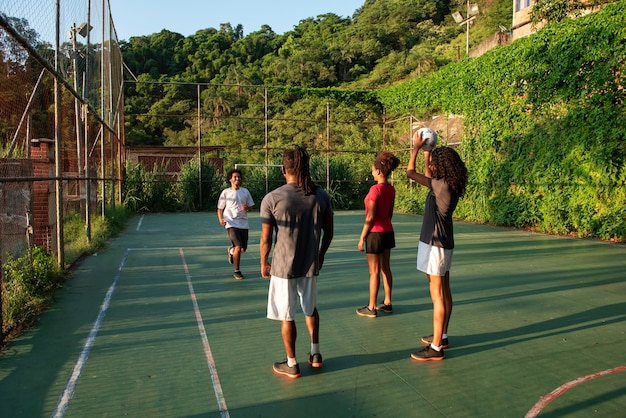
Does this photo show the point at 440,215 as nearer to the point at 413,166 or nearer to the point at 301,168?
the point at 413,166

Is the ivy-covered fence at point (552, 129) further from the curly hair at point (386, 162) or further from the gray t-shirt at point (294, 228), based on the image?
the gray t-shirt at point (294, 228)

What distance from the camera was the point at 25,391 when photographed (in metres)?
3.45

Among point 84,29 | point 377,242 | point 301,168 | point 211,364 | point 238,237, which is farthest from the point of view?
point 84,29

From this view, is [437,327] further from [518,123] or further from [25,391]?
[518,123]

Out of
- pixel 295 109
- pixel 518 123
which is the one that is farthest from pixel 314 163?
pixel 518 123

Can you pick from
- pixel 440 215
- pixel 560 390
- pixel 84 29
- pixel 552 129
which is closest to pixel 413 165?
pixel 440 215

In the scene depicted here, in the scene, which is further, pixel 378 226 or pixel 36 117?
pixel 36 117

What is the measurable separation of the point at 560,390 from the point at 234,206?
15.9ft

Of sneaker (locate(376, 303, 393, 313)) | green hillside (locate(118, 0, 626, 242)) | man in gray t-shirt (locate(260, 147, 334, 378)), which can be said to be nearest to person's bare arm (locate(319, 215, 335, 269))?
man in gray t-shirt (locate(260, 147, 334, 378))

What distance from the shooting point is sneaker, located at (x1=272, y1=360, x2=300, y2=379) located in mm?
3661

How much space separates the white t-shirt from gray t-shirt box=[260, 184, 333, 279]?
3.65m

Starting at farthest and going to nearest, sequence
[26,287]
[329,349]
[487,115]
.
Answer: [487,115] → [26,287] → [329,349]

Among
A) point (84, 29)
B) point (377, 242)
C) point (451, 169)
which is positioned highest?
point (84, 29)

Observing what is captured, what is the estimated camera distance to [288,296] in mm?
3539
